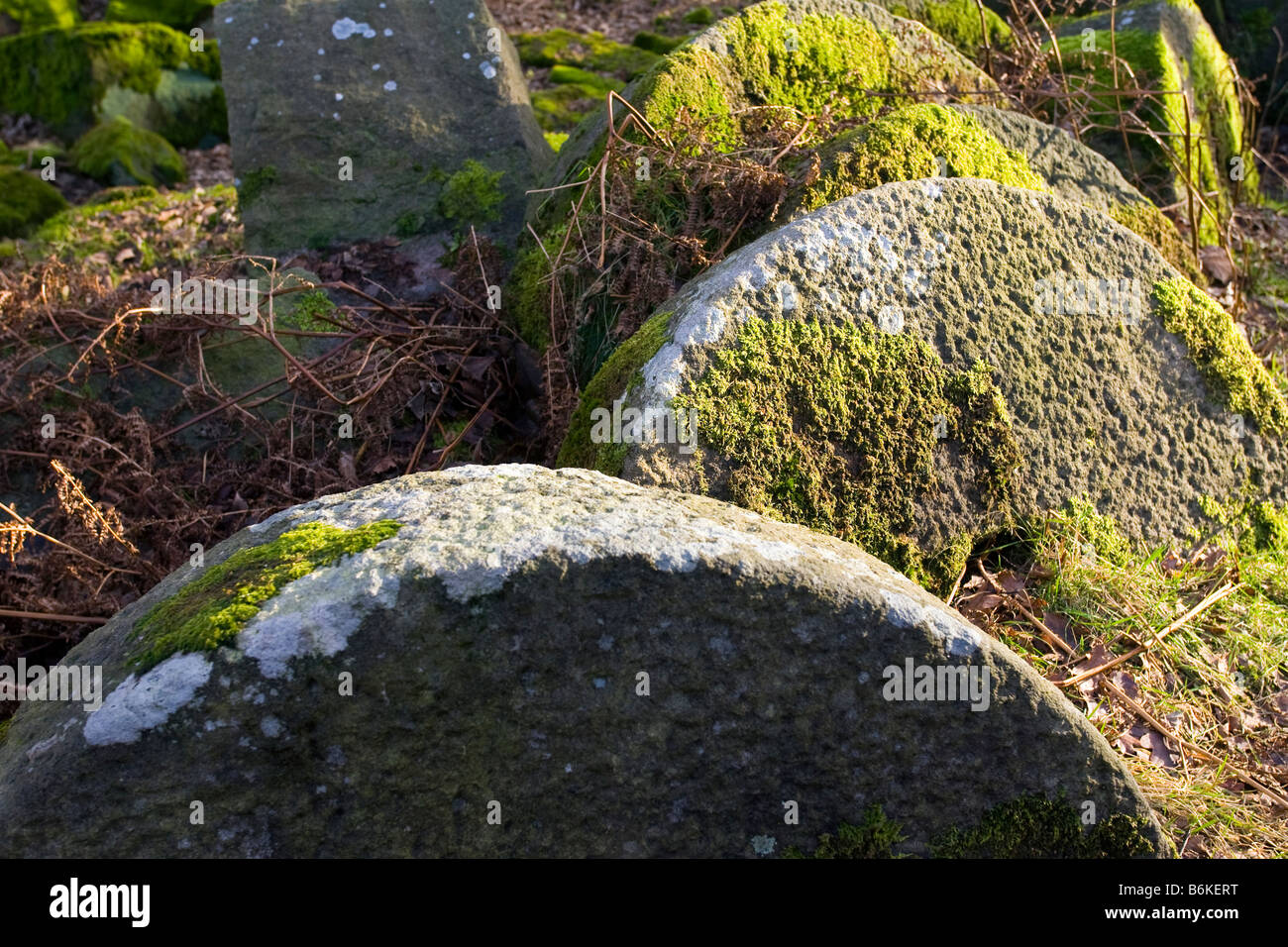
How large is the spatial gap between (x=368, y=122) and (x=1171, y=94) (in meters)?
4.66

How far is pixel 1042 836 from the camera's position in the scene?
2.39 metres

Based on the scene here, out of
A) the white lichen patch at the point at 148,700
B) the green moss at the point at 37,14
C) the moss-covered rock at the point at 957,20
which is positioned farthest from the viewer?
the green moss at the point at 37,14

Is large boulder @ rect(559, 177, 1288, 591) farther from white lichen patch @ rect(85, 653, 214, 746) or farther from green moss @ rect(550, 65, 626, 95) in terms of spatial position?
green moss @ rect(550, 65, 626, 95)

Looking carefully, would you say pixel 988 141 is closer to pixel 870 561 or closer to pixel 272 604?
pixel 870 561

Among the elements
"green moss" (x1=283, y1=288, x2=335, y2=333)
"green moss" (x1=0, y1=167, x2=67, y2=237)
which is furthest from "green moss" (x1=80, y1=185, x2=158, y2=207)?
"green moss" (x1=283, y1=288, x2=335, y2=333)

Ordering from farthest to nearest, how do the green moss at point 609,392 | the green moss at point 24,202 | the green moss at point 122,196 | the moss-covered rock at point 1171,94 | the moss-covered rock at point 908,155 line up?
the green moss at point 122,196
the green moss at point 24,202
the moss-covered rock at point 1171,94
the moss-covered rock at point 908,155
the green moss at point 609,392

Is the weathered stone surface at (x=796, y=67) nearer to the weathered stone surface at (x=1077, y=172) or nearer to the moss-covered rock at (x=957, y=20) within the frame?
the weathered stone surface at (x=1077, y=172)

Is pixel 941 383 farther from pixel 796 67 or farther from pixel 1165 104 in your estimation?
pixel 1165 104

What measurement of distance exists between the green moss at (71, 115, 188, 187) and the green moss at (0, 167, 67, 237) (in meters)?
0.65

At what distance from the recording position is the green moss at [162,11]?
11344 millimetres

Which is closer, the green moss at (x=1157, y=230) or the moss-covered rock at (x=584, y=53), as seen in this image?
the green moss at (x=1157, y=230)

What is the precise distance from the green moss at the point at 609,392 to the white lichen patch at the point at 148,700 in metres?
1.29

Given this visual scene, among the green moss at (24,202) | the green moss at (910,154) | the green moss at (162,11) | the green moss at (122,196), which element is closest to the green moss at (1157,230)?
the green moss at (910,154)

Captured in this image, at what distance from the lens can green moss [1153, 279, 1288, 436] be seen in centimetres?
404
